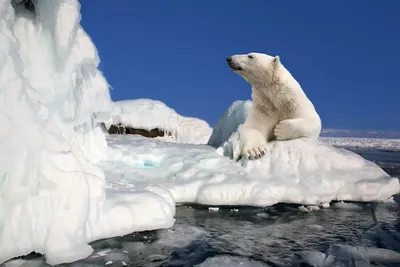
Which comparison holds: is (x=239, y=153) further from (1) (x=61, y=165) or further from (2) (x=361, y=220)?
(1) (x=61, y=165)

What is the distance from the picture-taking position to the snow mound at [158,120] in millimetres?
12867

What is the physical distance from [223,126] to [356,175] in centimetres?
331

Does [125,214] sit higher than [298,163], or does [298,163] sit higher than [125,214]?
[298,163]

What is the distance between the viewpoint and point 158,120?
1309cm

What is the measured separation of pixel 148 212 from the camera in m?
2.73

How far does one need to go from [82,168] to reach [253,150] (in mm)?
2424

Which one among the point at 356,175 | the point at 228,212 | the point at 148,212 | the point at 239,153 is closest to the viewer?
the point at 148,212

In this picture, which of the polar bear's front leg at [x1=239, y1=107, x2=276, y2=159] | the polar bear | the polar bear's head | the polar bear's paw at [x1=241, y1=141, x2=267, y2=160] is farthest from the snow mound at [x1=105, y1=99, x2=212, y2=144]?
the polar bear's paw at [x1=241, y1=141, x2=267, y2=160]

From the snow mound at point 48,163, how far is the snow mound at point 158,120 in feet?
31.1

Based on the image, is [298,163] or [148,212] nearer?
[148,212]

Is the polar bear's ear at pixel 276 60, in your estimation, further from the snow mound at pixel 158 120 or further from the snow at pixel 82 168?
the snow mound at pixel 158 120

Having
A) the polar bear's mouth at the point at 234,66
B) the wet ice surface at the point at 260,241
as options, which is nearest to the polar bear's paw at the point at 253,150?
the wet ice surface at the point at 260,241

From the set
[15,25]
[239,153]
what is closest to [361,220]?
[239,153]

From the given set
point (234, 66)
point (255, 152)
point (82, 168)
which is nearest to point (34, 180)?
point (82, 168)
